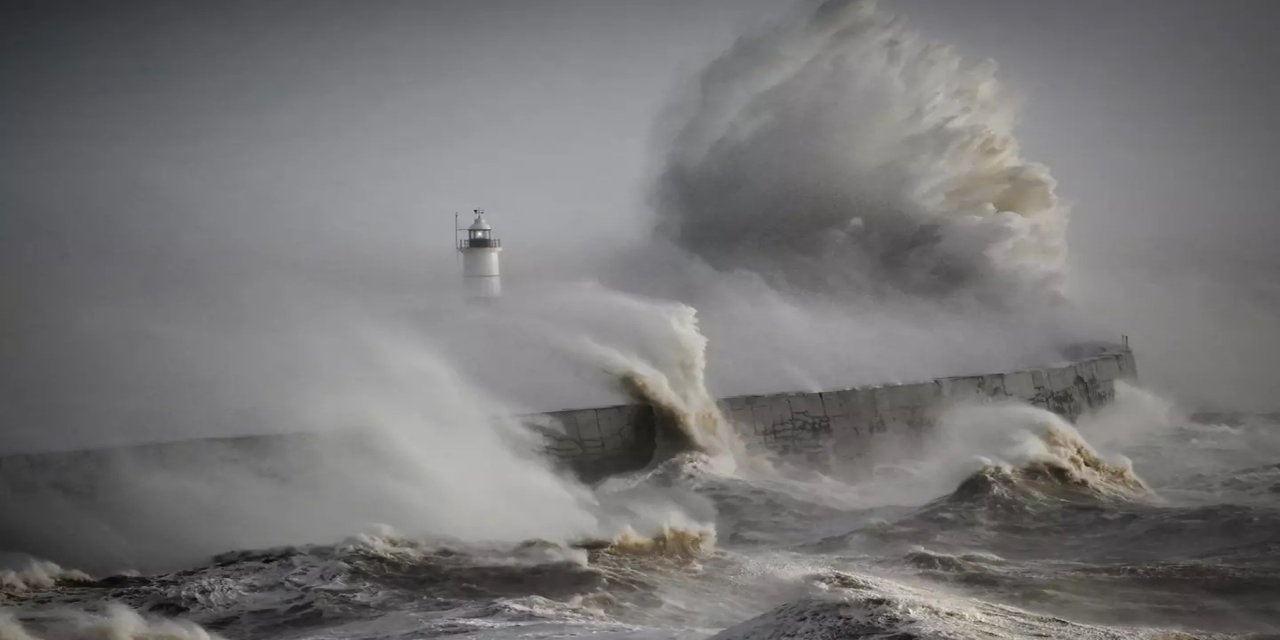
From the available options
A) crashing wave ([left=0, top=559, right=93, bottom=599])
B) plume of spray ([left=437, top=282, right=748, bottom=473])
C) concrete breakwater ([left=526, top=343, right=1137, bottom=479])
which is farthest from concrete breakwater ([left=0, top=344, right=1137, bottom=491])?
crashing wave ([left=0, top=559, right=93, bottom=599])

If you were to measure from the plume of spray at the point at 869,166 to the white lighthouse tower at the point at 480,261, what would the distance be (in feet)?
11.7

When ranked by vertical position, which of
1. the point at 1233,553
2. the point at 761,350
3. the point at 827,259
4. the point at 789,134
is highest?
the point at 789,134

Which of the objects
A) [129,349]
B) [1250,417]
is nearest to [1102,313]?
[1250,417]

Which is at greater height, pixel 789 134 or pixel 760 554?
pixel 789 134

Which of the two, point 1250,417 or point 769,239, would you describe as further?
point 769,239

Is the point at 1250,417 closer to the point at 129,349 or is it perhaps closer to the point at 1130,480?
the point at 1130,480

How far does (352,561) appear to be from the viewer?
5.39 meters

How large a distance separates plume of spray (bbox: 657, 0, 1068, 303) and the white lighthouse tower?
11.7 ft

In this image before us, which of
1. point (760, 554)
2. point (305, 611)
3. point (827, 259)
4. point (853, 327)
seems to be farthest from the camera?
point (827, 259)

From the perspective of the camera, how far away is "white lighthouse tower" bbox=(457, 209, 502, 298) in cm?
1396

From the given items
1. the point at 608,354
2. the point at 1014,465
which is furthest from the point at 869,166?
the point at 1014,465

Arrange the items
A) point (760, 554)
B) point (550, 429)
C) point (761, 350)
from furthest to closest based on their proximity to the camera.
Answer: point (761, 350)
point (550, 429)
point (760, 554)

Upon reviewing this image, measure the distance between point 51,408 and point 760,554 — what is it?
5193 millimetres

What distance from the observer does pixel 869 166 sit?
14836 millimetres
